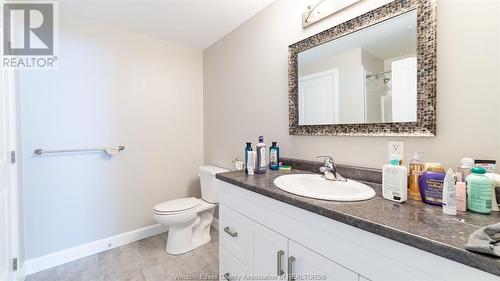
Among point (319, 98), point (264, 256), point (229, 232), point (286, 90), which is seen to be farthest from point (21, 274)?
point (319, 98)

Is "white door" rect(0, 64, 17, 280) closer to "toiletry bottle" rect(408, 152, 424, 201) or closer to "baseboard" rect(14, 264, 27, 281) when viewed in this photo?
"baseboard" rect(14, 264, 27, 281)

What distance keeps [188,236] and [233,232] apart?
0.94 metres

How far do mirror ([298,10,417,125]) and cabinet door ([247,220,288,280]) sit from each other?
76 centimetres

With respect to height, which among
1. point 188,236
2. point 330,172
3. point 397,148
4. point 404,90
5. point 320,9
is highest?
point 320,9

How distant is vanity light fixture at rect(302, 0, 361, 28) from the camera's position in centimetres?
121

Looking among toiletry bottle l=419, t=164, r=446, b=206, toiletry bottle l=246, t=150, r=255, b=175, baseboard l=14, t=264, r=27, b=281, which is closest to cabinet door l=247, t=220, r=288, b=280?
toiletry bottle l=246, t=150, r=255, b=175

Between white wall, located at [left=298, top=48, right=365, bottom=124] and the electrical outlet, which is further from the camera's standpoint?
white wall, located at [left=298, top=48, right=365, bottom=124]

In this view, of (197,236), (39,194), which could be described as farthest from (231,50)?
(39,194)

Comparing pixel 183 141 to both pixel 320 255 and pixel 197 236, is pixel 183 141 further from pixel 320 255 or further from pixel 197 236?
pixel 320 255

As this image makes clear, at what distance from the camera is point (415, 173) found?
870mm

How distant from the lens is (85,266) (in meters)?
1.71

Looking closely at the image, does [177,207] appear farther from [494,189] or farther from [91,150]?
[494,189]

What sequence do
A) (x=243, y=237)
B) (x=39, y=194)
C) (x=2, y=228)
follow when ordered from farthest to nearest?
(x=39, y=194) < (x=2, y=228) < (x=243, y=237)

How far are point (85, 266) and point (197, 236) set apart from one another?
898 millimetres
